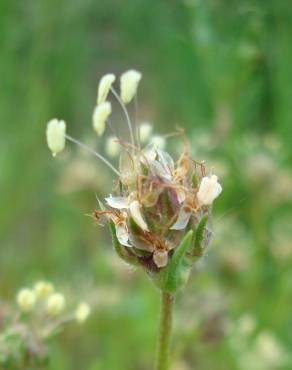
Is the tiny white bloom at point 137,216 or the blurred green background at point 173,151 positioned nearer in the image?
the tiny white bloom at point 137,216

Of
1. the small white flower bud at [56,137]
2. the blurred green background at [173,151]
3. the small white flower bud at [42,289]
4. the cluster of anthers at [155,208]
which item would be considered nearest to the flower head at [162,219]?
the cluster of anthers at [155,208]

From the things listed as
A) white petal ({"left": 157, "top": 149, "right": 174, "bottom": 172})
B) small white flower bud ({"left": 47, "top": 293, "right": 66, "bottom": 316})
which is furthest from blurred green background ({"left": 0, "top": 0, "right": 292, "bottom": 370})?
white petal ({"left": 157, "top": 149, "right": 174, "bottom": 172})

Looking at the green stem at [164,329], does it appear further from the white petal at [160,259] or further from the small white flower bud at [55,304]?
the small white flower bud at [55,304]

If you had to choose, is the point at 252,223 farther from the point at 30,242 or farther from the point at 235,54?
the point at 30,242

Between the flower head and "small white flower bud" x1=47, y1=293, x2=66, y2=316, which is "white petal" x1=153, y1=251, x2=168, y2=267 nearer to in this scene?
the flower head

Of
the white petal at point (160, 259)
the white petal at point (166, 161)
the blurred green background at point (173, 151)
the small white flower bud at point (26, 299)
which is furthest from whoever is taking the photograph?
the blurred green background at point (173, 151)

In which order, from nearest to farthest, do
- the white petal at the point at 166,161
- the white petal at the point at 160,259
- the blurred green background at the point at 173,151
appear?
the white petal at the point at 160,259 → the white petal at the point at 166,161 → the blurred green background at the point at 173,151

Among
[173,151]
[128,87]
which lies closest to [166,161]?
[128,87]

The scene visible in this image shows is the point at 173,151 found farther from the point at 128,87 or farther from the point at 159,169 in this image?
the point at 159,169
